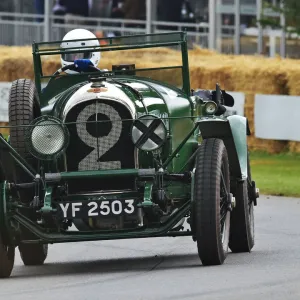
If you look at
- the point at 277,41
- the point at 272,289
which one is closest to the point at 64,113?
the point at 272,289

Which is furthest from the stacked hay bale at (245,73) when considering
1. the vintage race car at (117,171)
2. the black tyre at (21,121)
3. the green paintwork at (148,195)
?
the green paintwork at (148,195)

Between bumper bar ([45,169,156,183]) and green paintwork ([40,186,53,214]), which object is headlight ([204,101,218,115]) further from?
green paintwork ([40,186,53,214])

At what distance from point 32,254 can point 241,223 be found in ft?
5.49

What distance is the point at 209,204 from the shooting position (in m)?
9.06

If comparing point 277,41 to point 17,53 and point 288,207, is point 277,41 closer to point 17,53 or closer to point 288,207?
point 17,53

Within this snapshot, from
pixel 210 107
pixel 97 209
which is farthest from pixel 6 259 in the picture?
pixel 210 107

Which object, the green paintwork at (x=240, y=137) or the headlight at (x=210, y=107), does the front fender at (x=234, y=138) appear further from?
the headlight at (x=210, y=107)

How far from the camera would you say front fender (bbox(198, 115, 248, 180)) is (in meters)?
9.98

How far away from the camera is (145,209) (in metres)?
9.23

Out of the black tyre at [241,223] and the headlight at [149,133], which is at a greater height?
the headlight at [149,133]

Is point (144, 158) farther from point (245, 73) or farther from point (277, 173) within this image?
point (245, 73)

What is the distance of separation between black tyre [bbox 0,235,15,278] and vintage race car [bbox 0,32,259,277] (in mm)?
10

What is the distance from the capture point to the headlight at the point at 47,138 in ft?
31.2

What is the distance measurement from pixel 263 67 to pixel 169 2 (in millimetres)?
6652
